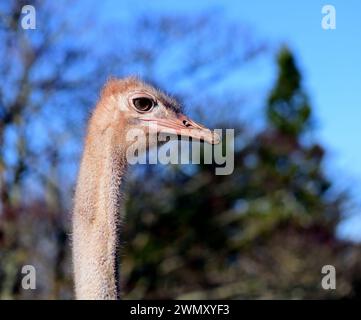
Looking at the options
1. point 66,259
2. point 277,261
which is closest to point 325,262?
point 277,261

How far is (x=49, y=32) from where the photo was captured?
15.4 metres

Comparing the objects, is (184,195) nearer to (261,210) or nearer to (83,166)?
(261,210)

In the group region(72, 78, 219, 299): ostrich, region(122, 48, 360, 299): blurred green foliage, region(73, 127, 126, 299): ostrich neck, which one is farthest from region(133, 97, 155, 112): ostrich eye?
region(122, 48, 360, 299): blurred green foliage

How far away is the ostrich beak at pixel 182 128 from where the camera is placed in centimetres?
375

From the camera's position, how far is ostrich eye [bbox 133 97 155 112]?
12.5ft

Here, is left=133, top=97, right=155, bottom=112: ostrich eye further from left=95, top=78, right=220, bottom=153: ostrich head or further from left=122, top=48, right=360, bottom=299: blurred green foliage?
left=122, top=48, right=360, bottom=299: blurred green foliage

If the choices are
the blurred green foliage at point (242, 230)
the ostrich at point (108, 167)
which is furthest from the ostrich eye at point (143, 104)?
the blurred green foliage at point (242, 230)

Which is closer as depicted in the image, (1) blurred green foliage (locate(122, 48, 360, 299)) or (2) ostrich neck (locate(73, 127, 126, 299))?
(2) ostrich neck (locate(73, 127, 126, 299))

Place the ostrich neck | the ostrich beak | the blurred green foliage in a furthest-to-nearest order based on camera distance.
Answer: the blurred green foliage < the ostrich beak < the ostrich neck

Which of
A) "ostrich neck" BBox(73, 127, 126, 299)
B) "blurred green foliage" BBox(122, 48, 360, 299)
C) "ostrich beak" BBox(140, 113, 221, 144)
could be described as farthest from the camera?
"blurred green foliage" BBox(122, 48, 360, 299)

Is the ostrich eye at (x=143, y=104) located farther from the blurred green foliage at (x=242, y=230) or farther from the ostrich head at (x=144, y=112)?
the blurred green foliage at (x=242, y=230)

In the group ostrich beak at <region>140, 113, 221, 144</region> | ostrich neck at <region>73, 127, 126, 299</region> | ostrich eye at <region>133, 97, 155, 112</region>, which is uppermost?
ostrich eye at <region>133, 97, 155, 112</region>

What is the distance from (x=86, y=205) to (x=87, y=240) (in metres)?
0.15

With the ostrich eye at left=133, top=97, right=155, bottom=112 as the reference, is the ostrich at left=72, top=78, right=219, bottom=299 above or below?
below
